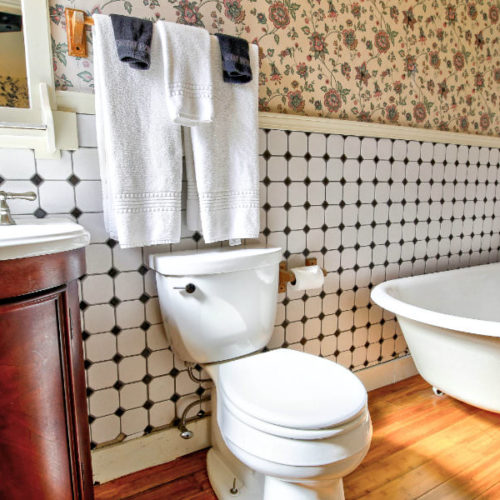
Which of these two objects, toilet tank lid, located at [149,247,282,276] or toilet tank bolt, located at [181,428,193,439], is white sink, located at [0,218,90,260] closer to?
toilet tank lid, located at [149,247,282,276]

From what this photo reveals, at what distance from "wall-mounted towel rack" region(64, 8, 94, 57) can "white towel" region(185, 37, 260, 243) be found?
37 cm

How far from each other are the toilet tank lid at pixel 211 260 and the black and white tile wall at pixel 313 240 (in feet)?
0.46

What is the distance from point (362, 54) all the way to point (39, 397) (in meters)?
1.70

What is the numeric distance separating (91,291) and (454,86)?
6.38 feet

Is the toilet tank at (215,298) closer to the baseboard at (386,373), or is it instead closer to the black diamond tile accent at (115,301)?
the black diamond tile accent at (115,301)

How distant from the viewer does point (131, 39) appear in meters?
1.10

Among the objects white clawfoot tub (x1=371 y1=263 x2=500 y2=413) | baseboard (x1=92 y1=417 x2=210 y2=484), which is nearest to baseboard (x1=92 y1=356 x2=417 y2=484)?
baseboard (x1=92 y1=417 x2=210 y2=484)

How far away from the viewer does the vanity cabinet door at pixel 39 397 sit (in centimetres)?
74

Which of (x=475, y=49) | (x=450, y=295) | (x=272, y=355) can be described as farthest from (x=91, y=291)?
(x=475, y=49)

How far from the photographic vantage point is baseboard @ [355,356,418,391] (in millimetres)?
1970

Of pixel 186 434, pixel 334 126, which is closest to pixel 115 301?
pixel 186 434

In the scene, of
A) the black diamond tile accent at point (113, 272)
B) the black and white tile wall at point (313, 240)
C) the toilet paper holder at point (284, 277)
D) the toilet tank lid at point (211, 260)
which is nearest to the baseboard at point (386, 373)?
the black and white tile wall at point (313, 240)

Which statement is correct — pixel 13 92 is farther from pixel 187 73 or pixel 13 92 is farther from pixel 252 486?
pixel 252 486

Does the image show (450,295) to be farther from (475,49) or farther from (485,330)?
(475,49)
